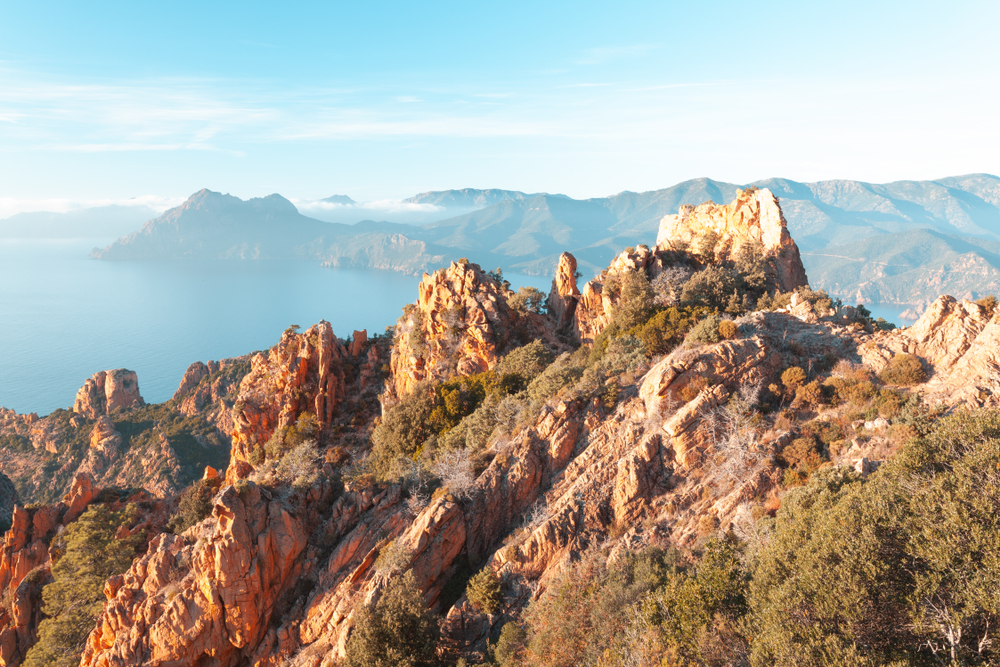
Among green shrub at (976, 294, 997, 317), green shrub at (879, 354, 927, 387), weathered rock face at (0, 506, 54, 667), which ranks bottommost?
weathered rock face at (0, 506, 54, 667)

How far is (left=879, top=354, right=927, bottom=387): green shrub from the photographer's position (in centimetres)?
1859

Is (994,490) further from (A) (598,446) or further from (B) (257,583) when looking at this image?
(B) (257,583)

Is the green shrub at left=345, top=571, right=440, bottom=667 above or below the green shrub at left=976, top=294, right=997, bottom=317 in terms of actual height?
below

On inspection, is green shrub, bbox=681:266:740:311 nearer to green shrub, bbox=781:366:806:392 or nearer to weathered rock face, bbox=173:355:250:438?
green shrub, bbox=781:366:806:392

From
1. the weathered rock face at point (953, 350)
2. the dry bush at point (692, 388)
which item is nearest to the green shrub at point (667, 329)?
the dry bush at point (692, 388)

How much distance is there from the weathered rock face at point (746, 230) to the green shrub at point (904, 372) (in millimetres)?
13863

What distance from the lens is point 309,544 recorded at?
66.1 ft

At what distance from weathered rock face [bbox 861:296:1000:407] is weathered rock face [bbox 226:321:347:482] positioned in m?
30.3

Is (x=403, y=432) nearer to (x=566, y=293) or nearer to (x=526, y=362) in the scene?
(x=526, y=362)

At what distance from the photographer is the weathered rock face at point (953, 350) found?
17.0m

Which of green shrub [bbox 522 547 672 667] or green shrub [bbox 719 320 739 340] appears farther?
green shrub [bbox 719 320 739 340]

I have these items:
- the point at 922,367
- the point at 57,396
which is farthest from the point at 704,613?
the point at 57,396

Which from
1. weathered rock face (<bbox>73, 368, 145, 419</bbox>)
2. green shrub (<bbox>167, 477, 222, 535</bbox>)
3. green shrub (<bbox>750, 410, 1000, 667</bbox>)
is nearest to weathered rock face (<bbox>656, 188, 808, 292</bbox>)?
green shrub (<bbox>750, 410, 1000, 667</bbox>)

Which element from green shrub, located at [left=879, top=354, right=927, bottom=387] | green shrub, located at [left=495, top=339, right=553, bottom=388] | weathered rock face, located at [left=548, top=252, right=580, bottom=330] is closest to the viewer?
green shrub, located at [left=879, top=354, right=927, bottom=387]
